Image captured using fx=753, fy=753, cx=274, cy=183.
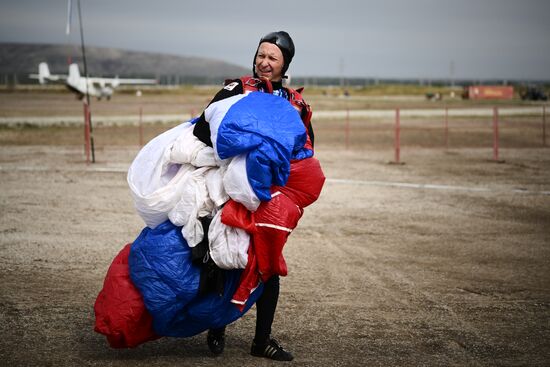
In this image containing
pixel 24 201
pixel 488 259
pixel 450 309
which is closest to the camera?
pixel 450 309

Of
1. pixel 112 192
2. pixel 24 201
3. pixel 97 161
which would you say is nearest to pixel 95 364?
pixel 24 201

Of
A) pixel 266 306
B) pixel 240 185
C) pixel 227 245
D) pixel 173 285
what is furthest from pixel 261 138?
pixel 266 306

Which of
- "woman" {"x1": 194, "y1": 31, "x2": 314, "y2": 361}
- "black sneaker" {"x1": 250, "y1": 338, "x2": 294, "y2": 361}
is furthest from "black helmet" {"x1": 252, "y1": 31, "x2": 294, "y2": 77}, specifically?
"black sneaker" {"x1": 250, "y1": 338, "x2": 294, "y2": 361}

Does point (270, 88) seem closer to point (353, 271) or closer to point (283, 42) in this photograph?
point (283, 42)

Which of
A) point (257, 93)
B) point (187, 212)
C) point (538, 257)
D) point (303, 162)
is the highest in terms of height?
point (257, 93)

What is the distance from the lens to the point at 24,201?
11.1m

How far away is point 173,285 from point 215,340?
0.69m

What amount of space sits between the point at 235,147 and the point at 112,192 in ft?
28.1

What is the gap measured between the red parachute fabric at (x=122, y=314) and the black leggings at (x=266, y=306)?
2.16 feet

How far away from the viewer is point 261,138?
4.12 meters

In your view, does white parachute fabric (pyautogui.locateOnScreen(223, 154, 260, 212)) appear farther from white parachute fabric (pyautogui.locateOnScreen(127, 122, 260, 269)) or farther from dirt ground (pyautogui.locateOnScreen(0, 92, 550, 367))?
dirt ground (pyautogui.locateOnScreen(0, 92, 550, 367))

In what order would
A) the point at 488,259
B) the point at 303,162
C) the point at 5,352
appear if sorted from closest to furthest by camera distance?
the point at 303,162
the point at 5,352
the point at 488,259

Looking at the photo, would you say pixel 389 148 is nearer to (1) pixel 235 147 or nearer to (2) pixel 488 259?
(2) pixel 488 259

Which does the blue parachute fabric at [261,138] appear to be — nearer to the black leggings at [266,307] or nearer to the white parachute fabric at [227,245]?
the white parachute fabric at [227,245]
